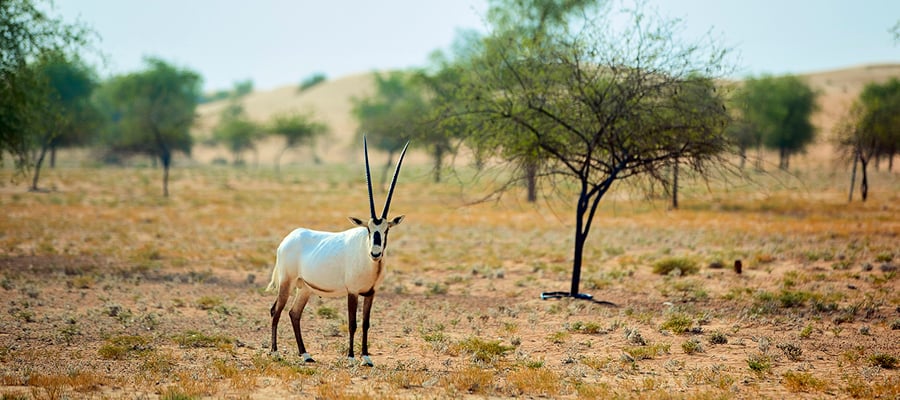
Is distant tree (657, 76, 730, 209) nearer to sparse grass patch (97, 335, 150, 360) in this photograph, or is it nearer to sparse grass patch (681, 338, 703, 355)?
sparse grass patch (681, 338, 703, 355)

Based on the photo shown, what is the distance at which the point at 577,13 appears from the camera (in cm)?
2892

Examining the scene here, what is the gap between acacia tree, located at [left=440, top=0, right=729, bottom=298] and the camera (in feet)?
51.2

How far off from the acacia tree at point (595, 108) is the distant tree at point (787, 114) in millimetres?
61006

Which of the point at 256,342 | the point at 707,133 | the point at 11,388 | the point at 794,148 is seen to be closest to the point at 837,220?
the point at 707,133

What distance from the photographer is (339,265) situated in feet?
33.5

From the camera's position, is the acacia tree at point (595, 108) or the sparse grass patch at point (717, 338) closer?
the sparse grass patch at point (717, 338)

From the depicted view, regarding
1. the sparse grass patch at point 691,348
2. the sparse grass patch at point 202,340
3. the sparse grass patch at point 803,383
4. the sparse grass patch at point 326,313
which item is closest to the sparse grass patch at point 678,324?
the sparse grass patch at point 691,348

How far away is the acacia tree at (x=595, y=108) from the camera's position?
1560 cm

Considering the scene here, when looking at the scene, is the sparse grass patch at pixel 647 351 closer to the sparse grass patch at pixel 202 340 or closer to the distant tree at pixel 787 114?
the sparse grass patch at pixel 202 340

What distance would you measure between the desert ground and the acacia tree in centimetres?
109

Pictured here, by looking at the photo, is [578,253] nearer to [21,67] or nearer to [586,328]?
[586,328]

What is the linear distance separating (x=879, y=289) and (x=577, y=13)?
15983 mm

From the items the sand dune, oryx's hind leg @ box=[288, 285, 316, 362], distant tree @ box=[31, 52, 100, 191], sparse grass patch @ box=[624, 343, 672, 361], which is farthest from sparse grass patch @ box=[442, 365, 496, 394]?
the sand dune

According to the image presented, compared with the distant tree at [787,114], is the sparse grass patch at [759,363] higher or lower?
lower
